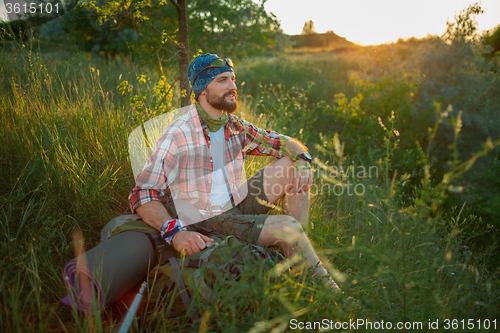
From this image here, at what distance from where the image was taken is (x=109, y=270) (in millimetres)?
1782

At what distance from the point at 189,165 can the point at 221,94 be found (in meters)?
0.66

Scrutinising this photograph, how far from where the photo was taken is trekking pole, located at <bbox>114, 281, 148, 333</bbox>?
1623mm

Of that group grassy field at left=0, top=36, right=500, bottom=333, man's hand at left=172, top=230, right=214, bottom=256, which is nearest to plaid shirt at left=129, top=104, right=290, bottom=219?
man's hand at left=172, top=230, right=214, bottom=256

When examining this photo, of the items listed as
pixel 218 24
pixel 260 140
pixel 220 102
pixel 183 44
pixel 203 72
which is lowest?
pixel 260 140

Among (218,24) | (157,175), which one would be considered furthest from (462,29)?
(157,175)

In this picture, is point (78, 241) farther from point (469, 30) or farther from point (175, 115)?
point (469, 30)

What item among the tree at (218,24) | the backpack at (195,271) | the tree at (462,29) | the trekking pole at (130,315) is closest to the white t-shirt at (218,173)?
the backpack at (195,271)

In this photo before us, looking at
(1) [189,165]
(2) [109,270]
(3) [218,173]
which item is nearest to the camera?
(2) [109,270]

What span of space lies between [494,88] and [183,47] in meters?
8.00

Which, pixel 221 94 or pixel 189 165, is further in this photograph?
pixel 221 94

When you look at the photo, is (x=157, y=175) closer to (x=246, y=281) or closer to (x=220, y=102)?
(x=220, y=102)

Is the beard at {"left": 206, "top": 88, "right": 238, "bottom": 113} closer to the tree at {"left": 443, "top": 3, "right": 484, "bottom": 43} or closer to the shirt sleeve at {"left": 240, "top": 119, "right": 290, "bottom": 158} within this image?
the shirt sleeve at {"left": 240, "top": 119, "right": 290, "bottom": 158}

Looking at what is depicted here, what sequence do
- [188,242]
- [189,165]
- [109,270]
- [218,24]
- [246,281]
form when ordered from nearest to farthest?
[246,281], [109,270], [188,242], [189,165], [218,24]

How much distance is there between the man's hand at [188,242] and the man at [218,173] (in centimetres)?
14
